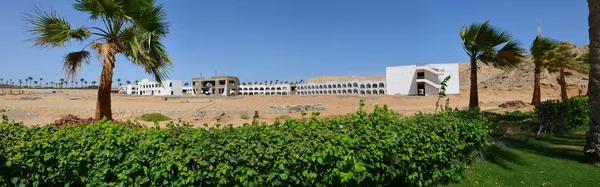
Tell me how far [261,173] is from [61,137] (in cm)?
A: 225

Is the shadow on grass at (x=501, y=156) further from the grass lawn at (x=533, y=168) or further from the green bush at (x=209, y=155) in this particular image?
the green bush at (x=209, y=155)

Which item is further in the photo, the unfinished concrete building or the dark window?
the unfinished concrete building

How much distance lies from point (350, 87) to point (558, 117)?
2419 inches

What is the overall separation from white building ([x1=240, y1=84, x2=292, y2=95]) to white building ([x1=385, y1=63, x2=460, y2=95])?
4398 centimetres

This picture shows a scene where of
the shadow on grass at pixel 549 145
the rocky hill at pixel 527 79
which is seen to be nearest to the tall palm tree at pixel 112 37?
the shadow on grass at pixel 549 145

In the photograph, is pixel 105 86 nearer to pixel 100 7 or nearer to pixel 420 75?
pixel 100 7

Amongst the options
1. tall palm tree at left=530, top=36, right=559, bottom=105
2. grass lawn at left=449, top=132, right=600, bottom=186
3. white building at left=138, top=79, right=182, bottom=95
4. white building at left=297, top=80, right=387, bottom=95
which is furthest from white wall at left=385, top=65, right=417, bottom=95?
white building at left=138, top=79, right=182, bottom=95

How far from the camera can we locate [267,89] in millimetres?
101000

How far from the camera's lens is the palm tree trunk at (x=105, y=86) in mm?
8883

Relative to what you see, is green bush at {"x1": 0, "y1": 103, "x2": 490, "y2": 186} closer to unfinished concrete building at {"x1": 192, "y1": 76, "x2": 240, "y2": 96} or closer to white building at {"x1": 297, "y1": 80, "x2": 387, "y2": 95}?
white building at {"x1": 297, "y1": 80, "x2": 387, "y2": 95}

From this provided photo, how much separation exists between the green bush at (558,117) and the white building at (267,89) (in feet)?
282

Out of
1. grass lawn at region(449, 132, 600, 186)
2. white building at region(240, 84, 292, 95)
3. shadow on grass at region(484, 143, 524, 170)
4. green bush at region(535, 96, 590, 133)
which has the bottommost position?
grass lawn at region(449, 132, 600, 186)

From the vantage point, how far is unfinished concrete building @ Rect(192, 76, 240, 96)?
9412 cm

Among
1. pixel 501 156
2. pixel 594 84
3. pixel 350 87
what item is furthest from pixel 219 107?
pixel 594 84
